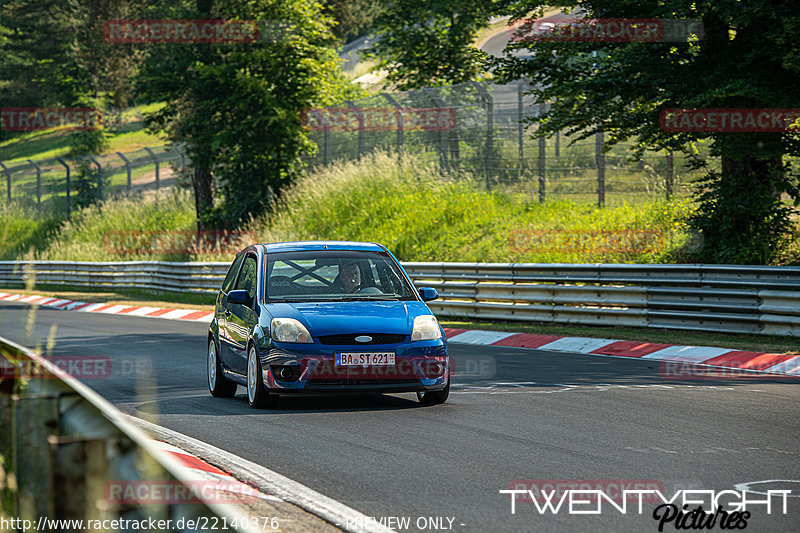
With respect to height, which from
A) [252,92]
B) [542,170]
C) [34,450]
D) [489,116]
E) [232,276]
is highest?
[252,92]

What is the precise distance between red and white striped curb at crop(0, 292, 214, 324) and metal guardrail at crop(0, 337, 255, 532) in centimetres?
1988

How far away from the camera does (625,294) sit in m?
17.3

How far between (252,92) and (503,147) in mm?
9967

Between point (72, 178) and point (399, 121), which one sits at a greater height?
point (399, 121)

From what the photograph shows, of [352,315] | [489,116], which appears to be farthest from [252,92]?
[352,315]

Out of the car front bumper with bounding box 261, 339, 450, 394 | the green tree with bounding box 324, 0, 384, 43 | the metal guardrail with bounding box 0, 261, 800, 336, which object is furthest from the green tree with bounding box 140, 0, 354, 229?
the green tree with bounding box 324, 0, 384, 43

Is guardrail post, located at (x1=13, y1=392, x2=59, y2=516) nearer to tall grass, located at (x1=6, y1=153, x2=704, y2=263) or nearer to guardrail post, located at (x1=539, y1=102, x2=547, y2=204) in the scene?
tall grass, located at (x1=6, y1=153, x2=704, y2=263)

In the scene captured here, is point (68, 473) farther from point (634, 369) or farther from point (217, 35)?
point (217, 35)

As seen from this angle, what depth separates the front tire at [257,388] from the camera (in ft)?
31.7

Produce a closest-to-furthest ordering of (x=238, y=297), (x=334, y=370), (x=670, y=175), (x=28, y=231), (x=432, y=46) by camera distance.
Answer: (x=334, y=370) → (x=238, y=297) → (x=670, y=175) → (x=432, y=46) → (x=28, y=231)

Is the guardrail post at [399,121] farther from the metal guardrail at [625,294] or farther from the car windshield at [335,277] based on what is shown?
the car windshield at [335,277]

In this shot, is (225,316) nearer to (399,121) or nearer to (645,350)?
(645,350)

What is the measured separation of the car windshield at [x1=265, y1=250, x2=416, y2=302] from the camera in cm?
1047

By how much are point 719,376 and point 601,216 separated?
13316 millimetres
